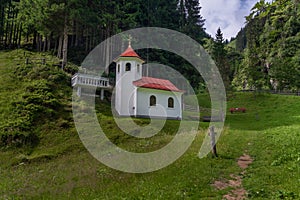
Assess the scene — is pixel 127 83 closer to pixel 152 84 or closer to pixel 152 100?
pixel 152 84

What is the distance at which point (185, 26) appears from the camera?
59438 mm

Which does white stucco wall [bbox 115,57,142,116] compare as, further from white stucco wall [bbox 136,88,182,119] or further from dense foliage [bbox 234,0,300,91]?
dense foliage [bbox 234,0,300,91]

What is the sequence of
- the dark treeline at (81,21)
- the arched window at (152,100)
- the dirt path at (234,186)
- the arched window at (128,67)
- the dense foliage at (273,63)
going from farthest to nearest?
the dense foliage at (273,63)
the dark treeline at (81,21)
the arched window at (128,67)
the arched window at (152,100)
the dirt path at (234,186)

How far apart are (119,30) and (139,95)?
16.1 m

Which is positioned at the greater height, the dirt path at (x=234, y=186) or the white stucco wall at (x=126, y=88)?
the white stucco wall at (x=126, y=88)

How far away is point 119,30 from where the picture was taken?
40.4 metres

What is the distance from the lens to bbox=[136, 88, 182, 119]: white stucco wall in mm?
27853

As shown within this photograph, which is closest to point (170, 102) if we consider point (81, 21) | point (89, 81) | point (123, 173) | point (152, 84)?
point (152, 84)

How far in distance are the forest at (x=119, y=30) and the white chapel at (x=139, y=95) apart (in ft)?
30.5

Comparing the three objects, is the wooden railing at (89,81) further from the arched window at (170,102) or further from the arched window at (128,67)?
the arched window at (170,102)

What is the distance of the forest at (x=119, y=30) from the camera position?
3475cm

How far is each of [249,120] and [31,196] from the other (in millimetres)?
31275

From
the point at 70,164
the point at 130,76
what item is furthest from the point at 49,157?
the point at 130,76

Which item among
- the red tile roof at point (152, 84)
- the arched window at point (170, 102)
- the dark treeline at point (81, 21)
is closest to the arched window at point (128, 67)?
the red tile roof at point (152, 84)
